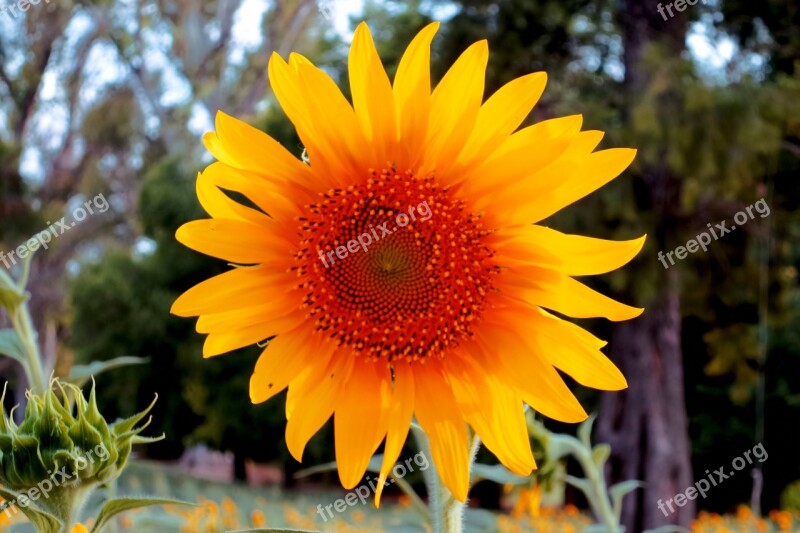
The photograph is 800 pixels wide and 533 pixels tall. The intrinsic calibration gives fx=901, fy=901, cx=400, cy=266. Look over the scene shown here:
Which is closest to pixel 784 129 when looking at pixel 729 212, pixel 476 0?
pixel 729 212

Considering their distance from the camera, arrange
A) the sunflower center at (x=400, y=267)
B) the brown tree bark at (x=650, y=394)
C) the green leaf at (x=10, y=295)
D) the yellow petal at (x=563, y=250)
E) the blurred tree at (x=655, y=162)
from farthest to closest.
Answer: the brown tree bark at (x=650, y=394) < the blurred tree at (x=655, y=162) < the green leaf at (x=10, y=295) < the sunflower center at (x=400, y=267) < the yellow petal at (x=563, y=250)

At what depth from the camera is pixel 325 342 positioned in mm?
1015

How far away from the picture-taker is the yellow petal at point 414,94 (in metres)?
0.91

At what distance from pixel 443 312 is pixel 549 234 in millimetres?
151

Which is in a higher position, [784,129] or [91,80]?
[91,80]

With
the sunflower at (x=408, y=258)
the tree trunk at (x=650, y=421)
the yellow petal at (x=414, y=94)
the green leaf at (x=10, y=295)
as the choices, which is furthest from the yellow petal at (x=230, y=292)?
the tree trunk at (x=650, y=421)

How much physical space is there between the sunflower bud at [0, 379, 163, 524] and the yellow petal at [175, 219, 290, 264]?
18 centimetres

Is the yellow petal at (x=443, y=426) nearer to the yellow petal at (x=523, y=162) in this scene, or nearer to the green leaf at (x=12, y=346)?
the yellow petal at (x=523, y=162)

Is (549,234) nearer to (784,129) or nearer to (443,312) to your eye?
(443,312)

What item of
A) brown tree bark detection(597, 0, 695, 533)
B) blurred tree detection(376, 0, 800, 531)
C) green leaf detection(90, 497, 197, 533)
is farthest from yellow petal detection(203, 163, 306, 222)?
brown tree bark detection(597, 0, 695, 533)

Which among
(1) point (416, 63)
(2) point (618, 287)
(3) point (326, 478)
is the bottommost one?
(3) point (326, 478)

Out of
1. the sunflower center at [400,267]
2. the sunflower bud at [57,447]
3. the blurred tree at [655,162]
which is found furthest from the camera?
the blurred tree at [655,162]

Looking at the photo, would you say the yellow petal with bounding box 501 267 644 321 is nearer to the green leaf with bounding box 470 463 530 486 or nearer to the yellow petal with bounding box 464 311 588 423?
the yellow petal with bounding box 464 311 588 423

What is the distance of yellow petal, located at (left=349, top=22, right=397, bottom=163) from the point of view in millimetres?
908
